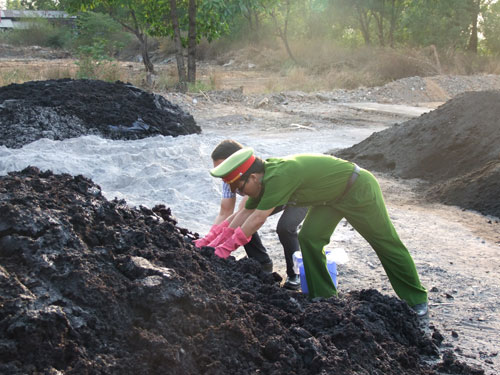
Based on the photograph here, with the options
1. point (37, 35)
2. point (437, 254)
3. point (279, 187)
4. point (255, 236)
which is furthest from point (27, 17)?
point (279, 187)

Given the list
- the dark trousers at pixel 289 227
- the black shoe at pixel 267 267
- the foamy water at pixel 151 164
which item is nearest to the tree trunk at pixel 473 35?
the foamy water at pixel 151 164

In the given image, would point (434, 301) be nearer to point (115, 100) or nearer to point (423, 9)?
point (115, 100)

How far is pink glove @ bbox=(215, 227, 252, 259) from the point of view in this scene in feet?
12.5

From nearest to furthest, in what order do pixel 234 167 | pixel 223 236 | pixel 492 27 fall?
pixel 234 167, pixel 223 236, pixel 492 27

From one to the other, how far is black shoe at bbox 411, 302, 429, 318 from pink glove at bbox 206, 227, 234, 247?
1479 mm

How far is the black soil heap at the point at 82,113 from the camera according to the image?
34.9ft

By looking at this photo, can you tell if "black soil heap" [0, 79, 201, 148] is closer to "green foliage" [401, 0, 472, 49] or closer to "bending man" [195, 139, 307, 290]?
"bending man" [195, 139, 307, 290]

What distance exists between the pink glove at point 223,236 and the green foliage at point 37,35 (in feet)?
151

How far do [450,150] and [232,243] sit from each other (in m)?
6.81

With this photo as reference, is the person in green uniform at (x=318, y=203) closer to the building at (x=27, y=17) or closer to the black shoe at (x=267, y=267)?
the black shoe at (x=267, y=267)

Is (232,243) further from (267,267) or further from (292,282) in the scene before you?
(267,267)

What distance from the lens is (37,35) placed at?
157 ft

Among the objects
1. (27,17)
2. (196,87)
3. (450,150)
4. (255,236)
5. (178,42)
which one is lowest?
(255,236)

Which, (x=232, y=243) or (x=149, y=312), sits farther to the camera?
(x=232, y=243)
